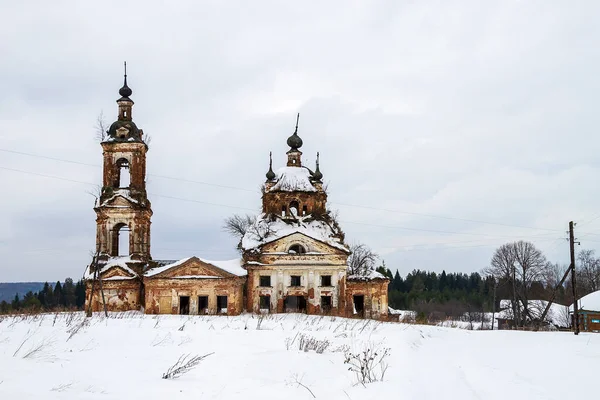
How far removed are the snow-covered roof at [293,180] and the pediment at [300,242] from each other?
4.53m

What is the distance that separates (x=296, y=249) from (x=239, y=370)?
27.1 meters

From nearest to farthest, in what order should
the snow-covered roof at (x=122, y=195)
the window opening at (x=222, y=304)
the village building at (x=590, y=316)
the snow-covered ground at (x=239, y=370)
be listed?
the snow-covered ground at (x=239, y=370) < the window opening at (x=222, y=304) < the snow-covered roof at (x=122, y=195) < the village building at (x=590, y=316)

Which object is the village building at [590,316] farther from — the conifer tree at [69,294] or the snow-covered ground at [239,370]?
the conifer tree at [69,294]

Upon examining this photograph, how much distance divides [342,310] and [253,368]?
26.0 metres

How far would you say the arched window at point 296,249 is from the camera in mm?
33875

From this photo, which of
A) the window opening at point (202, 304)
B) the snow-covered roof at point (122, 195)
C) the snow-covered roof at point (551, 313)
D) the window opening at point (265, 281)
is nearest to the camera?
the window opening at point (202, 304)

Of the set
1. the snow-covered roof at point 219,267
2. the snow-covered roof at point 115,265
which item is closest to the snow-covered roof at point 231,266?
the snow-covered roof at point 219,267

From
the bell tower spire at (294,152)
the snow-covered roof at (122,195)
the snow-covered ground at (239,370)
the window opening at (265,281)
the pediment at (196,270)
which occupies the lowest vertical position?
the snow-covered ground at (239,370)

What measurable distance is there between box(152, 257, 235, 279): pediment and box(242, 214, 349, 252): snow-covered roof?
6.76ft

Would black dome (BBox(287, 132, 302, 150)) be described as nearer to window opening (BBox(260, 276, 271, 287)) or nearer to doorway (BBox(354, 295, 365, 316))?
window opening (BBox(260, 276, 271, 287))

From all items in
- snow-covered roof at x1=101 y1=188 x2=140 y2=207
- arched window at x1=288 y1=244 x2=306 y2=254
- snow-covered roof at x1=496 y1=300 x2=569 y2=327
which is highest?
snow-covered roof at x1=101 y1=188 x2=140 y2=207

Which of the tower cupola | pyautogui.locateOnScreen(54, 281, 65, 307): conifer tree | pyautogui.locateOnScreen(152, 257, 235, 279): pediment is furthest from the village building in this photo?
pyautogui.locateOnScreen(54, 281, 65, 307): conifer tree

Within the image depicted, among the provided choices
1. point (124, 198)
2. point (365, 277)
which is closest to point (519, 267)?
point (365, 277)

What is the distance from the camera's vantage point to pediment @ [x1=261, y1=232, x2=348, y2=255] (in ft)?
110
